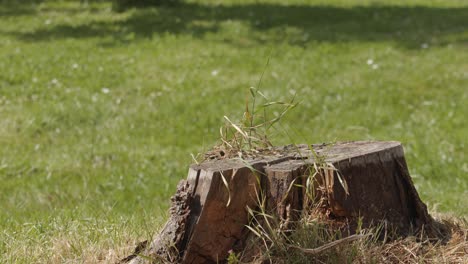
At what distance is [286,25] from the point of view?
1343cm

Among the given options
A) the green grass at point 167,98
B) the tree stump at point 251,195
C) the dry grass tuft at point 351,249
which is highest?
the tree stump at point 251,195

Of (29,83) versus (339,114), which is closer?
(339,114)

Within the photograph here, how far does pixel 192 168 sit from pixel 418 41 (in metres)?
9.83

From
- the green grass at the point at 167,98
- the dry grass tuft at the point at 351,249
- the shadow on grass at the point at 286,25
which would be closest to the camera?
the dry grass tuft at the point at 351,249

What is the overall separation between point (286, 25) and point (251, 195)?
10462 millimetres

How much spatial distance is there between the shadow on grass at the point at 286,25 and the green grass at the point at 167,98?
41mm

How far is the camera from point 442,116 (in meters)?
8.70

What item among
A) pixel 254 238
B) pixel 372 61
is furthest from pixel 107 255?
pixel 372 61

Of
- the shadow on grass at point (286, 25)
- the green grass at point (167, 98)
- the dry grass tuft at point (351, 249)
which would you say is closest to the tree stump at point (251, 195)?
the dry grass tuft at point (351, 249)

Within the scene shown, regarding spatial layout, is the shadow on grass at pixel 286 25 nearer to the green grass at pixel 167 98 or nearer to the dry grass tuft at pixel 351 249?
the green grass at pixel 167 98

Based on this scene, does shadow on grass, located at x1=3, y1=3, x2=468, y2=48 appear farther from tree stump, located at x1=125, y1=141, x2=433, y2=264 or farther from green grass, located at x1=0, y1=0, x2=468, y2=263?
tree stump, located at x1=125, y1=141, x2=433, y2=264

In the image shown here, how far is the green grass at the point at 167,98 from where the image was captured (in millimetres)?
5934

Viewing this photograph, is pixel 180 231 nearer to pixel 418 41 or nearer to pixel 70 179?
pixel 70 179

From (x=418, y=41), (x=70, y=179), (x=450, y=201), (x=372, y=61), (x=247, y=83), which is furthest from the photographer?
(x=418, y=41)
